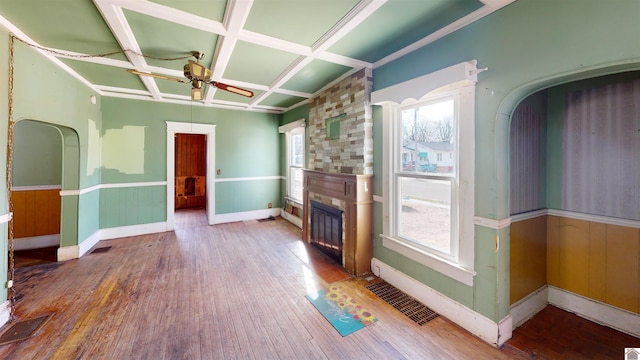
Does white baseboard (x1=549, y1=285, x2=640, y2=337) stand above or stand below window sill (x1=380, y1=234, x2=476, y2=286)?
below

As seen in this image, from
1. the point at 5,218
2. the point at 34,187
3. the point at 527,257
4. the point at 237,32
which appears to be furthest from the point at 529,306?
the point at 34,187

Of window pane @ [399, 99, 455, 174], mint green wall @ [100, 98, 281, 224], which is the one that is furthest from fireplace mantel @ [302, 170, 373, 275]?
mint green wall @ [100, 98, 281, 224]

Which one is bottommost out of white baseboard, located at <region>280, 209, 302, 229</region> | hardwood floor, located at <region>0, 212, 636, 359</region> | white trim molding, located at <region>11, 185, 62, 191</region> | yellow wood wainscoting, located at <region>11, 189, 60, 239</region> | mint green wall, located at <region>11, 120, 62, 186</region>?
hardwood floor, located at <region>0, 212, 636, 359</region>

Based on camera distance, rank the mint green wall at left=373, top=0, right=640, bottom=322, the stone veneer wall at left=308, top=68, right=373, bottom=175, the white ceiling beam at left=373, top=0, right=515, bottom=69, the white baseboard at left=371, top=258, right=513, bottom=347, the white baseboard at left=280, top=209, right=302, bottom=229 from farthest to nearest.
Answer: the white baseboard at left=280, top=209, right=302, bottom=229 < the stone veneer wall at left=308, top=68, right=373, bottom=175 < the white baseboard at left=371, top=258, right=513, bottom=347 < the white ceiling beam at left=373, top=0, right=515, bottom=69 < the mint green wall at left=373, top=0, right=640, bottom=322

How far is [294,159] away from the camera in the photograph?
18.9 feet

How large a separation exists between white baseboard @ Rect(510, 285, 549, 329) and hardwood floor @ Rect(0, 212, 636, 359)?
0.36 meters

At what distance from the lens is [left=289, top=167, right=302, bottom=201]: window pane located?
18.2 ft

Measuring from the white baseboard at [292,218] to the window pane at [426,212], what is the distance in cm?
281

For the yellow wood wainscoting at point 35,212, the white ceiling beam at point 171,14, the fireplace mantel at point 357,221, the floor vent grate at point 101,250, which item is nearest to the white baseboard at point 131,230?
the floor vent grate at point 101,250

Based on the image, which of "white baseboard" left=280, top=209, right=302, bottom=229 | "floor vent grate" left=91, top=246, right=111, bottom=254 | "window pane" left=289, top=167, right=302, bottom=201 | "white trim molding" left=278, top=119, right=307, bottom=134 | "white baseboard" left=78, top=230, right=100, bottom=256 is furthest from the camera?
"window pane" left=289, top=167, right=302, bottom=201

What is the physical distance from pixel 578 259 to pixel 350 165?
2515 mm

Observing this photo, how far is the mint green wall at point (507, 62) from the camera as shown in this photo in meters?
1.43

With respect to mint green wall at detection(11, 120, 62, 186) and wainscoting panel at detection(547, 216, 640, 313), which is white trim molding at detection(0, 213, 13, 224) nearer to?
mint green wall at detection(11, 120, 62, 186)

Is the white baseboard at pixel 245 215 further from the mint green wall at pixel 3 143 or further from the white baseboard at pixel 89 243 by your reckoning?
the mint green wall at pixel 3 143
